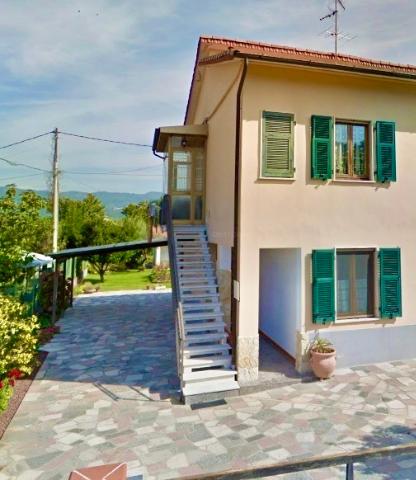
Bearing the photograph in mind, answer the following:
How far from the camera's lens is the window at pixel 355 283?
9.09 meters

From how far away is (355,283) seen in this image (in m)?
9.23

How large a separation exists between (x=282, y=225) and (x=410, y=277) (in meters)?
4.10

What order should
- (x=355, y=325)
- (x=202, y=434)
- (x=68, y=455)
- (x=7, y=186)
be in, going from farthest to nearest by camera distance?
(x=7, y=186), (x=355, y=325), (x=202, y=434), (x=68, y=455)

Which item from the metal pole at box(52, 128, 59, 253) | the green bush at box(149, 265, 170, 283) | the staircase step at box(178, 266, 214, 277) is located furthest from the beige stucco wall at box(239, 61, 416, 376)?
the green bush at box(149, 265, 170, 283)

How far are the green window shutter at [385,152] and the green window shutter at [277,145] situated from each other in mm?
2494

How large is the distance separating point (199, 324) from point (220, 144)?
5425mm

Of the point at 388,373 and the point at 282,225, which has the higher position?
the point at 282,225

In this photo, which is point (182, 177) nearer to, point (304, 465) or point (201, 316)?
point (201, 316)

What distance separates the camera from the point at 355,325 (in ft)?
29.6

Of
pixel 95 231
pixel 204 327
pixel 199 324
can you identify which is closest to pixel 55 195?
pixel 95 231

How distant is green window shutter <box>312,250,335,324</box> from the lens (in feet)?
28.3

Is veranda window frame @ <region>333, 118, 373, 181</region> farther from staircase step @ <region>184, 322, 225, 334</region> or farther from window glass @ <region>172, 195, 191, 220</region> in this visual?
window glass @ <region>172, 195, 191, 220</region>

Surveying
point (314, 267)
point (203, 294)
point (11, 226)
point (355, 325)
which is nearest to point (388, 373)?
point (355, 325)

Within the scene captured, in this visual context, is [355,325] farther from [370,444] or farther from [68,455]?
[68,455]
